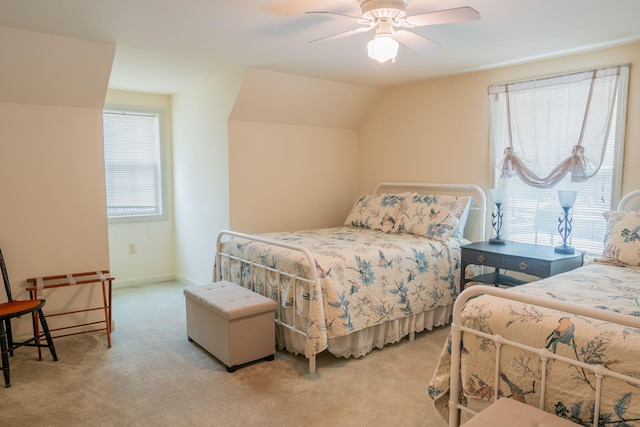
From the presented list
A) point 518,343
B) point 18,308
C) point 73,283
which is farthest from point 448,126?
point 18,308

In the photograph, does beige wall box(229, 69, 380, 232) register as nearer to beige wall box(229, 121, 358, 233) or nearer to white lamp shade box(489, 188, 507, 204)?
beige wall box(229, 121, 358, 233)

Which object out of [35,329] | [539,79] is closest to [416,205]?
[539,79]

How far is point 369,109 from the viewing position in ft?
15.5

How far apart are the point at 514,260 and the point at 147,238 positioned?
3.74 m

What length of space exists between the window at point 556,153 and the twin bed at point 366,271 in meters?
0.36

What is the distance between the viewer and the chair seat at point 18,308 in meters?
2.56

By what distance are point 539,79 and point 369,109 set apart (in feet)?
5.86

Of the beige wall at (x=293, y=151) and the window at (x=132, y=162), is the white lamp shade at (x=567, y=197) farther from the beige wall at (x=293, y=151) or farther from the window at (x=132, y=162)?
the window at (x=132, y=162)

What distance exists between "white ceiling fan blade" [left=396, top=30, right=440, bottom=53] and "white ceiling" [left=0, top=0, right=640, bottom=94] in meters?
0.13

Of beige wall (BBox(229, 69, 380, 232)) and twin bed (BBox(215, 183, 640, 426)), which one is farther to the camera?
beige wall (BBox(229, 69, 380, 232))

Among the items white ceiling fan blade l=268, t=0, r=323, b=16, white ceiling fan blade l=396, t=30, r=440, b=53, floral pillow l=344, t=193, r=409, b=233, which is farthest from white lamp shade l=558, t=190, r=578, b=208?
white ceiling fan blade l=268, t=0, r=323, b=16

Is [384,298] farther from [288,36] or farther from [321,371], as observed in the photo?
[288,36]

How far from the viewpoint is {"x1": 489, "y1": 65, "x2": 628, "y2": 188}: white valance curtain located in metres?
3.06

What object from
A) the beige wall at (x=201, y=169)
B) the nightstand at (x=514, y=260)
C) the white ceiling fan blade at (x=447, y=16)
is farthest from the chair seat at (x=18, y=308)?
the nightstand at (x=514, y=260)
